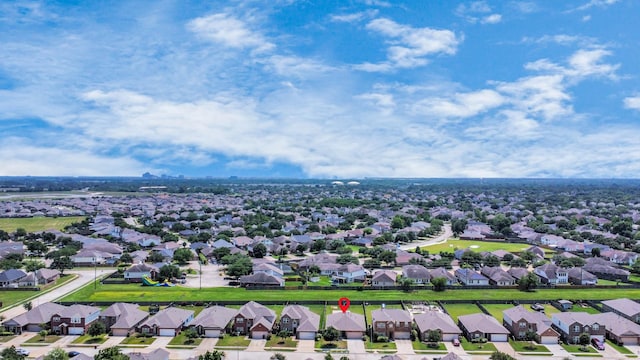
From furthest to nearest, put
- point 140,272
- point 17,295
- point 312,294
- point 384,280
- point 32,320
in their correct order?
Result: 1. point 140,272
2. point 384,280
3. point 17,295
4. point 312,294
5. point 32,320

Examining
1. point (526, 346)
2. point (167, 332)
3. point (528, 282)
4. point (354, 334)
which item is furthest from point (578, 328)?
point (167, 332)

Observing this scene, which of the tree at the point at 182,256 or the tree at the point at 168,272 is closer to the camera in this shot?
the tree at the point at 168,272

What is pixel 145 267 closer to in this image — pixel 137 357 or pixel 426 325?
pixel 137 357

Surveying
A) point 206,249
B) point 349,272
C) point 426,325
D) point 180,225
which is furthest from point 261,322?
point 180,225

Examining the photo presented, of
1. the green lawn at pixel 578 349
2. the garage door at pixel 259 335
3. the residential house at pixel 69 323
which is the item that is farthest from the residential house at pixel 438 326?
→ the residential house at pixel 69 323

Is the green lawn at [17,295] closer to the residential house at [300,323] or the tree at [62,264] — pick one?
the tree at [62,264]

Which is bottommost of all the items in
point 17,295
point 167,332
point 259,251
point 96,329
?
point 17,295

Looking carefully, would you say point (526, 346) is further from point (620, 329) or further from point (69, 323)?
point (69, 323)
